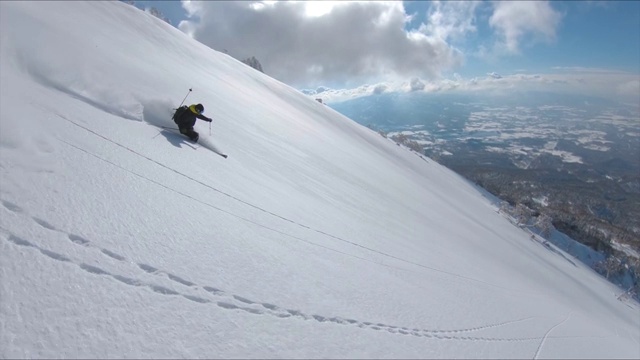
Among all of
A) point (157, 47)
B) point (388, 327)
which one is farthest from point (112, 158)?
point (157, 47)

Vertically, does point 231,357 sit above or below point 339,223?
below

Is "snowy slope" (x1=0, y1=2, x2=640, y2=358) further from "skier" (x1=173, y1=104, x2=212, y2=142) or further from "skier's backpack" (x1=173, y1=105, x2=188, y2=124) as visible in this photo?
"skier's backpack" (x1=173, y1=105, x2=188, y2=124)

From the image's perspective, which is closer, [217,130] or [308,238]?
[308,238]

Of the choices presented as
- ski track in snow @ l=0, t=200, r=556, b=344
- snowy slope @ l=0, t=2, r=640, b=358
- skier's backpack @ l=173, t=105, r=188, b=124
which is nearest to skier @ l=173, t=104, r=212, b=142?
skier's backpack @ l=173, t=105, r=188, b=124

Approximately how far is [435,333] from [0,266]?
543cm

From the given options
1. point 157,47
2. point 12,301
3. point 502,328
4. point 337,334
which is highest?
point 157,47

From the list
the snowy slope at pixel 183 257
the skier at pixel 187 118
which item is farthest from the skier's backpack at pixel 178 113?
the snowy slope at pixel 183 257

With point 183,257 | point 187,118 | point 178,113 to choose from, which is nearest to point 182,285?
point 183,257

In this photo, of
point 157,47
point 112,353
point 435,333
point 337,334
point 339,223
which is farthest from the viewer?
point 157,47

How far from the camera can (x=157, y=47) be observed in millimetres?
26453

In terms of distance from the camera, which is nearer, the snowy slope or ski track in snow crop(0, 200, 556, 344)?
the snowy slope

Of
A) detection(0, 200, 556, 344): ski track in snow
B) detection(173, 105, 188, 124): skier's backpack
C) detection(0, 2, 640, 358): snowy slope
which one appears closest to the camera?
detection(0, 2, 640, 358): snowy slope

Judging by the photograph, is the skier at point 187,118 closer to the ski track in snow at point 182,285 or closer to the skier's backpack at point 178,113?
the skier's backpack at point 178,113

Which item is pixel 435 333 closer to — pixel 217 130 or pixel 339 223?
pixel 339 223
